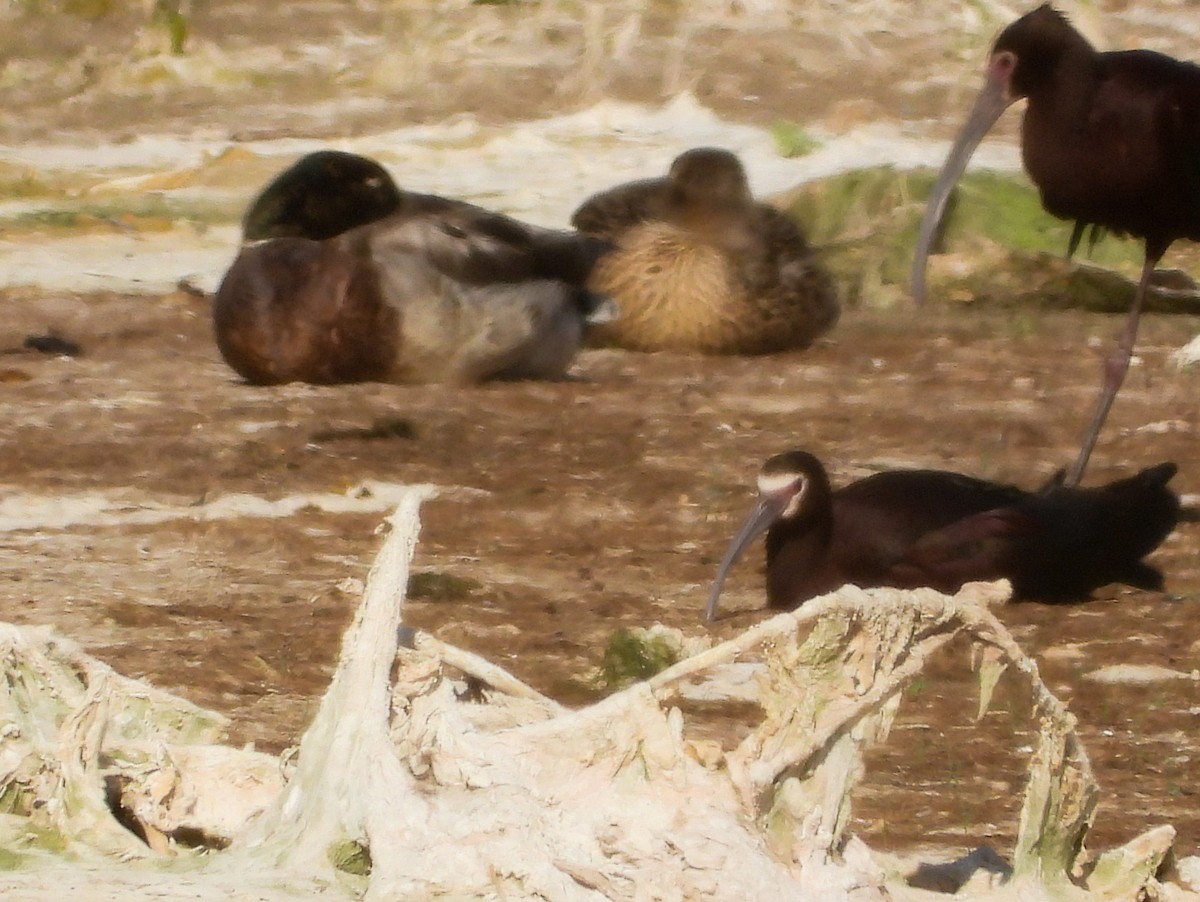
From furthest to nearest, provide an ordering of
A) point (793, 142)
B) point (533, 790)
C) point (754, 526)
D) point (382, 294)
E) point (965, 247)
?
point (793, 142), point (965, 247), point (382, 294), point (754, 526), point (533, 790)

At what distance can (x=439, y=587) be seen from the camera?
17.9 ft

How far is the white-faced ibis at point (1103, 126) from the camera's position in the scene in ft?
24.2

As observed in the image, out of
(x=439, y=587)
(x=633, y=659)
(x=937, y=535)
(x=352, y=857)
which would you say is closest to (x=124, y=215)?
(x=439, y=587)

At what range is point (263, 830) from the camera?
103 inches

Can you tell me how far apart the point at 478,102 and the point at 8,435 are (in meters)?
6.71

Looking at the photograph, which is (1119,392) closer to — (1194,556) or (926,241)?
(926,241)

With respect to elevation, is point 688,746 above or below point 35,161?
above

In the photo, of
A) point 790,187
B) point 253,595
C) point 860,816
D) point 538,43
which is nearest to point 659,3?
point 538,43

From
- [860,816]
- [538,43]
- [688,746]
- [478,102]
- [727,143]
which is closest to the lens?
[688,746]

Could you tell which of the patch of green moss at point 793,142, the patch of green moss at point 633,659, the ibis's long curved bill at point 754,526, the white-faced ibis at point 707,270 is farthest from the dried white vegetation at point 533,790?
Answer: the patch of green moss at point 793,142

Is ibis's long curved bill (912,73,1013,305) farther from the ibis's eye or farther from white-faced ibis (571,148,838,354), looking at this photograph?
white-faced ibis (571,148,838,354)

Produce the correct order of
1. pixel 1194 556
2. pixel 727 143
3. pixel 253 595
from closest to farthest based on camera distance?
1. pixel 253 595
2. pixel 1194 556
3. pixel 727 143

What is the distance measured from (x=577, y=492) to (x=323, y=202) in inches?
98.8

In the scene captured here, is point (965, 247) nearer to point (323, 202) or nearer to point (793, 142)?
point (793, 142)
